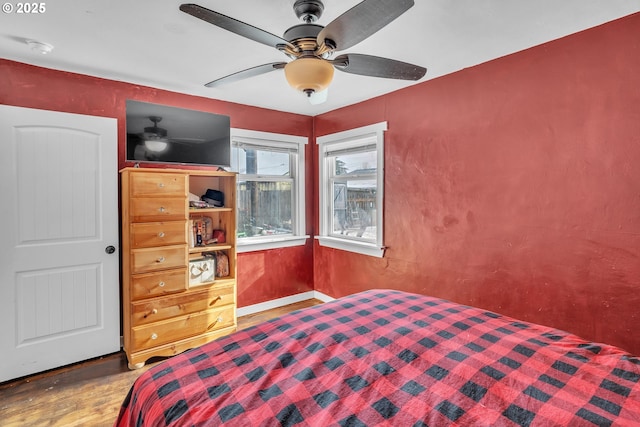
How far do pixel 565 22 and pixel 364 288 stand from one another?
2559 mm

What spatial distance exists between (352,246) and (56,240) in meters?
2.49

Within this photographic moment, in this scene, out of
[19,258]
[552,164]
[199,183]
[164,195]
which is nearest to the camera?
[552,164]

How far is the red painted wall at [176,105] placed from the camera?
235 cm

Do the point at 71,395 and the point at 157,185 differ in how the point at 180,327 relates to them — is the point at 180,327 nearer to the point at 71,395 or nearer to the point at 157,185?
the point at 71,395

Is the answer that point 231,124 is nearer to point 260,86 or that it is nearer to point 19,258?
point 260,86

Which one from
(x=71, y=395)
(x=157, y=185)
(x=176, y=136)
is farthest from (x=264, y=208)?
(x=71, y=395)

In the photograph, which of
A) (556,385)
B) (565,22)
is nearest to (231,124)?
(565,22)

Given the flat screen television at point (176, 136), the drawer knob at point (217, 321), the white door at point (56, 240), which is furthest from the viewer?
the drawer knob at point (217, 321)

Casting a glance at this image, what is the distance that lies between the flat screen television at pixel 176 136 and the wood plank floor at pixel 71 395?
160cm

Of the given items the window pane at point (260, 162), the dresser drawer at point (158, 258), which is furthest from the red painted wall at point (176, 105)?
the dresser drawer at point (158, 258)

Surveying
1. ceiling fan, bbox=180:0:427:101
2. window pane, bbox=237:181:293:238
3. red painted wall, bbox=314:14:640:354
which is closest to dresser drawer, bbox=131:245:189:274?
window pane, bbox=237:181:293:238

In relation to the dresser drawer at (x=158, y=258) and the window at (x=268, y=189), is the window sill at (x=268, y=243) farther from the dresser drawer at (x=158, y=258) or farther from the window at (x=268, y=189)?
the dresser drawer at (x=158, y=258)

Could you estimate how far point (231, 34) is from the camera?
1.94 m

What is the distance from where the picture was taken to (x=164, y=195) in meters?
2.53
